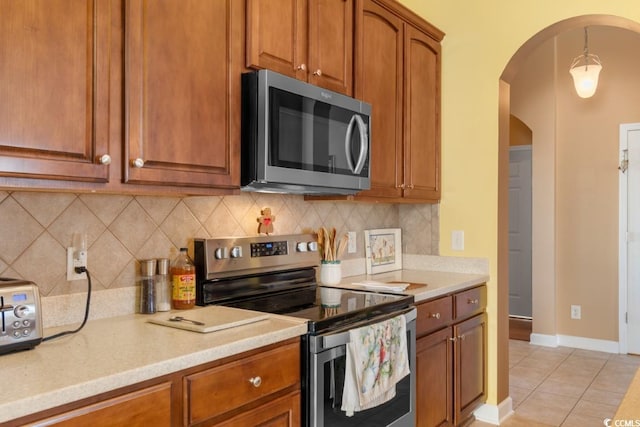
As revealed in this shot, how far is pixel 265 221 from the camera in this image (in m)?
2.40

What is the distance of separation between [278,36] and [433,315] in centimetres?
149

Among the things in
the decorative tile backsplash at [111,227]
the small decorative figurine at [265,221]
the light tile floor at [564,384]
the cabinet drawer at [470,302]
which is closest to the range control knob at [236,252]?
the decorative tile backsplash at [111,227]

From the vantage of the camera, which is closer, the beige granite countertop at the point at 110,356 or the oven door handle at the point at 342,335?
the beige granite countertop at the point at 110,356

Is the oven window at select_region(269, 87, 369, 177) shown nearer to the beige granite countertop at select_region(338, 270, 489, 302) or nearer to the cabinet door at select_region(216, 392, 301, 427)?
the beige granite countertop at select_region(338, 270, 489, 302)

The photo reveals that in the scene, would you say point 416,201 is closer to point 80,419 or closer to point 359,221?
point 359,221

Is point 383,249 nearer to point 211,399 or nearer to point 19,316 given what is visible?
point 211,399

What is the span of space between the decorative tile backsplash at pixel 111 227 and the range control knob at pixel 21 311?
0.28m

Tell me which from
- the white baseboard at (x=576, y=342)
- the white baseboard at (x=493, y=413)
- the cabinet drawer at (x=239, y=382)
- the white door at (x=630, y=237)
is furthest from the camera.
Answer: the white baseboard at (x=576, y=342)

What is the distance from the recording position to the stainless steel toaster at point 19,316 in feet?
4.23

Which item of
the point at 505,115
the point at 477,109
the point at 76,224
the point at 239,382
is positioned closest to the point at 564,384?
the point at 505,115

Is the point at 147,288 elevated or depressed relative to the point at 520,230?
depressed

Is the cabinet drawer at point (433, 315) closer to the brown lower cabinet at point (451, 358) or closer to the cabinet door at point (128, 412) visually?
the brown lower cabinet at point (451, 358)

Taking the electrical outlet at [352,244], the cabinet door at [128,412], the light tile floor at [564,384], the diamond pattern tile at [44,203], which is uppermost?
the diamond pattern tile at [44,203]

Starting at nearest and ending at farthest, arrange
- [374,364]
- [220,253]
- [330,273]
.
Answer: [374,364] < [220,253] < [330,273]
